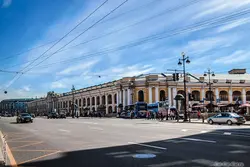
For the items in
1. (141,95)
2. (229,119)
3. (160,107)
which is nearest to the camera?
(229,119)

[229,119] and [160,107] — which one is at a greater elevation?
[160,107]

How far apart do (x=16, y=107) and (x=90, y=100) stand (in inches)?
3955

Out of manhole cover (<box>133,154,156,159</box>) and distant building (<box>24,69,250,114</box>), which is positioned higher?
distant building (<box>24,69,250,114</box>)

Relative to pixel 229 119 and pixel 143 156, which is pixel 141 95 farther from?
pixel 143 156

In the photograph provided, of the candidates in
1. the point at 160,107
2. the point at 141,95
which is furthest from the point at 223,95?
the point at 160,107

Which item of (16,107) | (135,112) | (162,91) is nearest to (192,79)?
(162,91)

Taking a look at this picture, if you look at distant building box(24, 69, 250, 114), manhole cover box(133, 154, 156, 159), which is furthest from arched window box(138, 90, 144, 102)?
manhole cover box(133, 154, 156, 159)

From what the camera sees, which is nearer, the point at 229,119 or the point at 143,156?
the point at 143,156

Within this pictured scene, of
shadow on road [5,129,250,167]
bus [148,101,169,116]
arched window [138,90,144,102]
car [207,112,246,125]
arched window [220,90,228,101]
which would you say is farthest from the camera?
arched window [220,90,228,101]

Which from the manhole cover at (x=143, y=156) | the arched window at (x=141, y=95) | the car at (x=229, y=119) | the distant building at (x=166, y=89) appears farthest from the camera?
the arched window at (x=141, y=95)

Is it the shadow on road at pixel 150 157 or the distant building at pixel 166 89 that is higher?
the distant building at pixel 166 89

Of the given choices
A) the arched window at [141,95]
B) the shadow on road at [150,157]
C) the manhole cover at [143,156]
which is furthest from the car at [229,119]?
the arched window at [141,95]

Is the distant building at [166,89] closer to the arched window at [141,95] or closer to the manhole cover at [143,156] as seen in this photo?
the arched window at [141,95]

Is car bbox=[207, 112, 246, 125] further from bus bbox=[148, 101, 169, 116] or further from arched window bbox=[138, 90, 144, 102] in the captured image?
arched window bbox=[138, 90, 144, 102]
